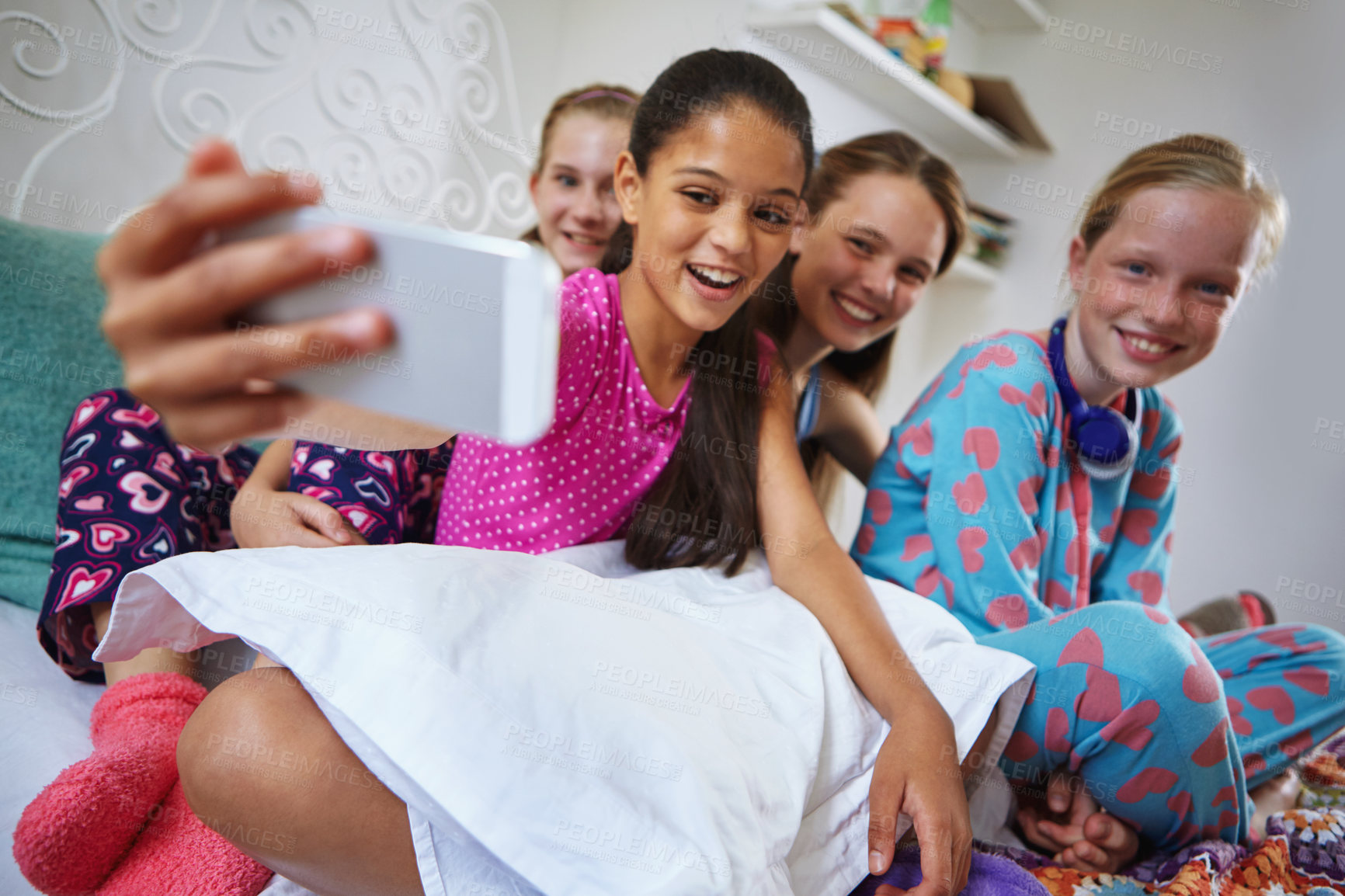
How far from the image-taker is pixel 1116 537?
1.18m

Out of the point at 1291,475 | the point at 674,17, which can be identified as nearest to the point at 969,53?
the point at 674,17

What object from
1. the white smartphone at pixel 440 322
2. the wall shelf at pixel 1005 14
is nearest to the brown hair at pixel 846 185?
the white smartphone at pixel 440 322

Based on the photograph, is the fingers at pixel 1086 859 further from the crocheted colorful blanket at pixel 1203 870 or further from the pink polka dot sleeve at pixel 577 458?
the pink polka dot sleeve at pixel 577 458

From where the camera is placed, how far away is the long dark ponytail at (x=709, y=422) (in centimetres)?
89

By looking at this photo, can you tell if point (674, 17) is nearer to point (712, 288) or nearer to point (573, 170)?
point (573, 170)

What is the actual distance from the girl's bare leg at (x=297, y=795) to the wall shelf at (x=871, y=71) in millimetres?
1618

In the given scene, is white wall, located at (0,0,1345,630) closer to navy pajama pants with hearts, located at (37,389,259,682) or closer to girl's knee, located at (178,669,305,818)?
navy pajama pants with hearts, located at (37,389,259,682)

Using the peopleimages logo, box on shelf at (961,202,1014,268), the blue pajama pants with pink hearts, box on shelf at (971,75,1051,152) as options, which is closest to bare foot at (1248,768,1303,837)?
the blue pajama pants with pink hearts

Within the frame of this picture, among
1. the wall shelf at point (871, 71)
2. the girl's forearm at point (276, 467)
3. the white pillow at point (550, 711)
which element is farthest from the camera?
the wall shelf at point (871, 71)

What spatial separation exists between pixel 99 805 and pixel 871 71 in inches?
75.4

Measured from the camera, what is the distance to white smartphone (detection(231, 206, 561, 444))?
299 millimetres

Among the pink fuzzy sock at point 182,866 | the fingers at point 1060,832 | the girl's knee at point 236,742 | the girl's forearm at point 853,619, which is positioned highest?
the girl's forearm at point 853,619

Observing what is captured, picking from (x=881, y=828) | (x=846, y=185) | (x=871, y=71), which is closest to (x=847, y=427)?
(x=846, y=185)

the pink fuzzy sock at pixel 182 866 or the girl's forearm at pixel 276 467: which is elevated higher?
the girl's forearm at pixel 276 467
